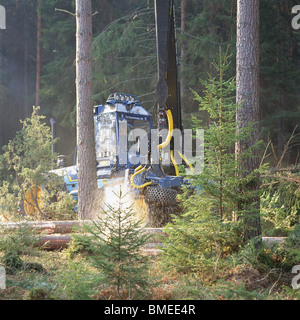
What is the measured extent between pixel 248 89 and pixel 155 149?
2.81 metres

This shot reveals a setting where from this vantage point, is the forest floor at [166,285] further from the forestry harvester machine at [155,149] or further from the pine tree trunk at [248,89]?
the forestry harvester machine at [155,149]

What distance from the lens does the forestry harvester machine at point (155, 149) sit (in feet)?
27.4

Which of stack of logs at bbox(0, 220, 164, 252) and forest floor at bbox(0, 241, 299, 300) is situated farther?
stack of logs at bbox(0, 220, 164, 252)

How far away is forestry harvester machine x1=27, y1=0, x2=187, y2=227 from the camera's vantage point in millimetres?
8352

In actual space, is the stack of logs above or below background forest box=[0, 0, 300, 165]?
below

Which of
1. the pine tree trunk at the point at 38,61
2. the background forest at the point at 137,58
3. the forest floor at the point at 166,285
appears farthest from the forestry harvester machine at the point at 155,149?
the pine tree trunk at the point at 38,61

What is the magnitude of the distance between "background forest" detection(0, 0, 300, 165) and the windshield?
4.81 m

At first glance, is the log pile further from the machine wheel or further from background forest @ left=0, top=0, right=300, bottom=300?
the machine wheel

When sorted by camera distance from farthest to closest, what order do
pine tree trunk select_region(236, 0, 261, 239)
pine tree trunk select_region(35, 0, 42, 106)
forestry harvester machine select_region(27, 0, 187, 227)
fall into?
pine tree trunk select_region(35, 0, 42, 106) < forestry harvester machine select_region(27, 0, 187, 227) < pine tree trunk select_region(236, 0, 261, 239)

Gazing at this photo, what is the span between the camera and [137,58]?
20.8 metres

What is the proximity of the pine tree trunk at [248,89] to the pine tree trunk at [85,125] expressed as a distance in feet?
14.5

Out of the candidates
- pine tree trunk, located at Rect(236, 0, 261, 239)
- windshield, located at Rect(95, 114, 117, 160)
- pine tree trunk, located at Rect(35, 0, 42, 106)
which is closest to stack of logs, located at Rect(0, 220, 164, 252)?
pine tree trunk, located at Rect(236, 0, 261, 239)
